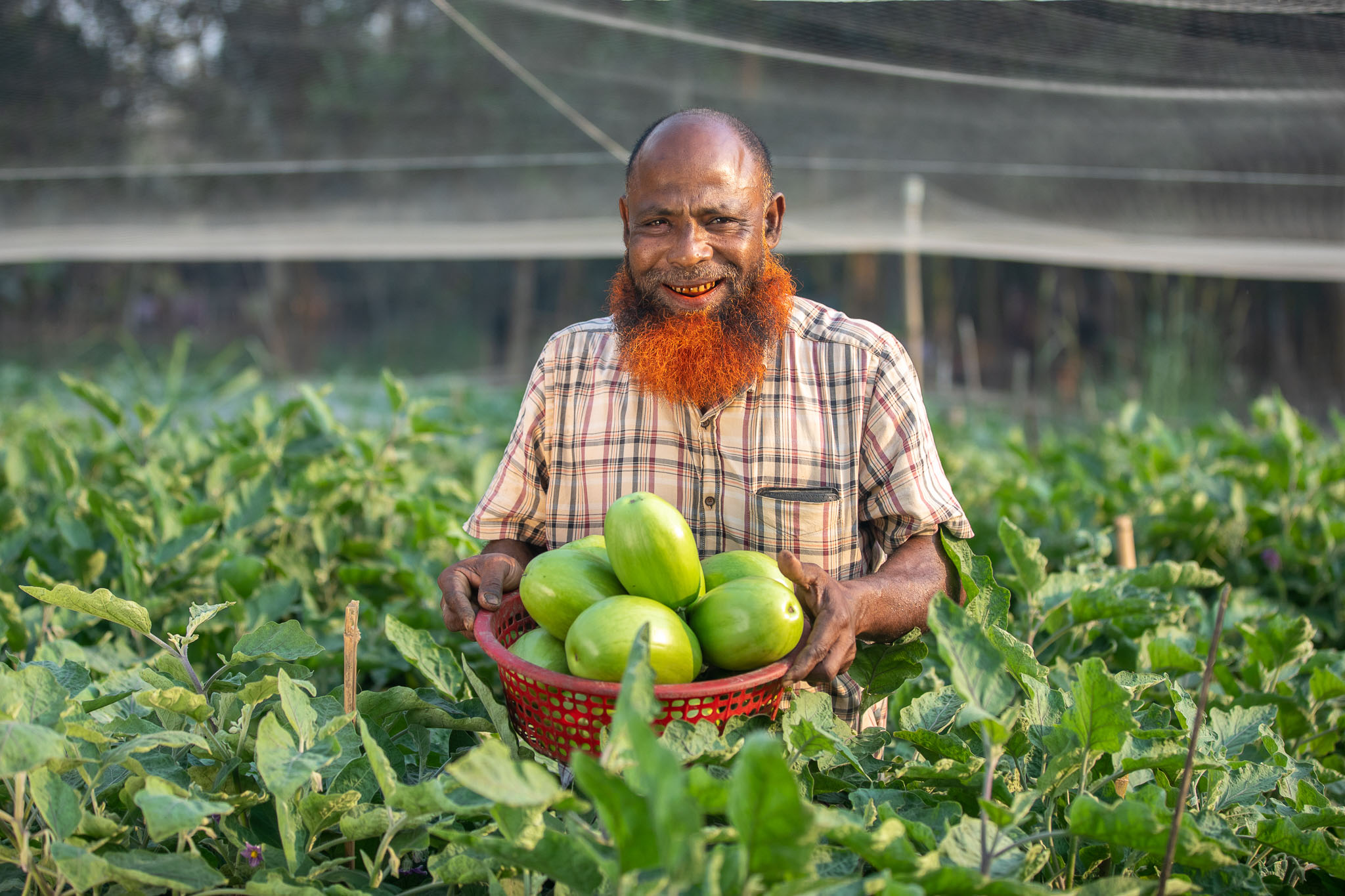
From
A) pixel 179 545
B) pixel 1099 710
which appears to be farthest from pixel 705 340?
pixel 179 545

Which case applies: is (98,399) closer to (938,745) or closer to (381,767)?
(381,767)

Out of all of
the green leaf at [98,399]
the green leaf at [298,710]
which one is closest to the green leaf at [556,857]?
the green leaf at [298,710]

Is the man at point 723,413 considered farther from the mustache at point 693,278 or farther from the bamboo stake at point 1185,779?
the bamboo stake at point 1185,779

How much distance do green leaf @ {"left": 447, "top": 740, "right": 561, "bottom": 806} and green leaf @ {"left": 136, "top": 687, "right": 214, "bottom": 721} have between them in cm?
57

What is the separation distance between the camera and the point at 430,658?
1.82 meters

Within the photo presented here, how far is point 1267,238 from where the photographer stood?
17.5 feet

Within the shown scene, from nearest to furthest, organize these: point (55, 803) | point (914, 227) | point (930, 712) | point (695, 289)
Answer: point (55, 803), point (930, 712), point (695, 289), point (914, 227)

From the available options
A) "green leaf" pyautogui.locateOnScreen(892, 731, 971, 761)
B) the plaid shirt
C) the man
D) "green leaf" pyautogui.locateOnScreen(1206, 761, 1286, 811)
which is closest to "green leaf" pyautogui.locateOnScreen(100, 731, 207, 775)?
the man

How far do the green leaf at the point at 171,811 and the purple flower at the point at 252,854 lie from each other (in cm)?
Result: 15

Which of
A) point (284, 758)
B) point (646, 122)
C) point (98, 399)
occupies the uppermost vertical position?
point (646, 122)

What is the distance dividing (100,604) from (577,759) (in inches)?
37.3

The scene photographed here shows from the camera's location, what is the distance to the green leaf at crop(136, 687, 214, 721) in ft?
4.72

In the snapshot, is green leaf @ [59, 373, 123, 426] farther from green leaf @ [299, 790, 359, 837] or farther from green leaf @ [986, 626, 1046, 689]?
green leaf @ [986, 626, 1046, 689]

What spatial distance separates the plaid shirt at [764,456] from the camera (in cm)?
209
